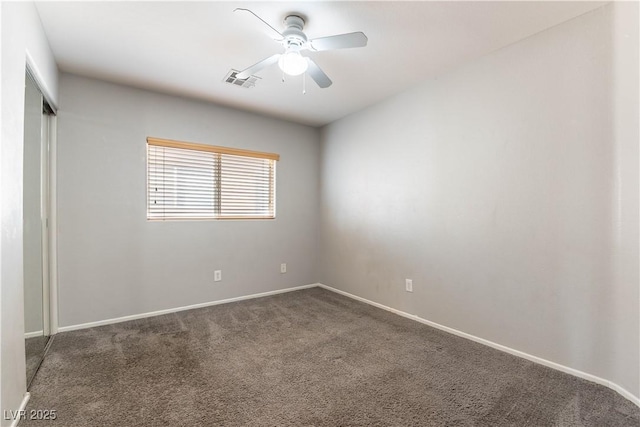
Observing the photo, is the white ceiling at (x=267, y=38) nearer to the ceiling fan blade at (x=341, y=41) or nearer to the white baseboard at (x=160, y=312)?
the ceiling fan blade at (x=341, y=41)

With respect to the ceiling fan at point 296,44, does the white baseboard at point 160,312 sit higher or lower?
lower

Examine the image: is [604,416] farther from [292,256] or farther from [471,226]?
[292,256]

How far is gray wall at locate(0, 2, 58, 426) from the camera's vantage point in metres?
1.36

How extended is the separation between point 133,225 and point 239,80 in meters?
1.87

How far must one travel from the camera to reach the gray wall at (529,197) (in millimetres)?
1811

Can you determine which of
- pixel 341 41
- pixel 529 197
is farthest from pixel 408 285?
pixel 341 41

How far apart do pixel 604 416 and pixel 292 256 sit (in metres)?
3.31

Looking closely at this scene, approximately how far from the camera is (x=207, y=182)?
356cm

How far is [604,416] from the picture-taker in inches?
62.9

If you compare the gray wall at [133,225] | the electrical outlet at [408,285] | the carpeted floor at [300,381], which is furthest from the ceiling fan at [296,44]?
the electrical outlet at [408,285]

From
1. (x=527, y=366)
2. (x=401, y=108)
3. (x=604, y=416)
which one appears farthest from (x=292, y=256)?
(x=604, y=416)

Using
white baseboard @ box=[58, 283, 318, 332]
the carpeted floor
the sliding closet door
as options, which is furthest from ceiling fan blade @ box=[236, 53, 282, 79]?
white baseboard @ box=[58, 283, 318, 332]

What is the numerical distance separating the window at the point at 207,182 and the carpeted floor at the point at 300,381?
133cm

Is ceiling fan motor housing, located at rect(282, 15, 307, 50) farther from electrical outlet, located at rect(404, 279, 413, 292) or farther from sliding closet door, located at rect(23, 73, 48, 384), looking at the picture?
electrical outlet, located at rect(404, 279, 413, 292)
